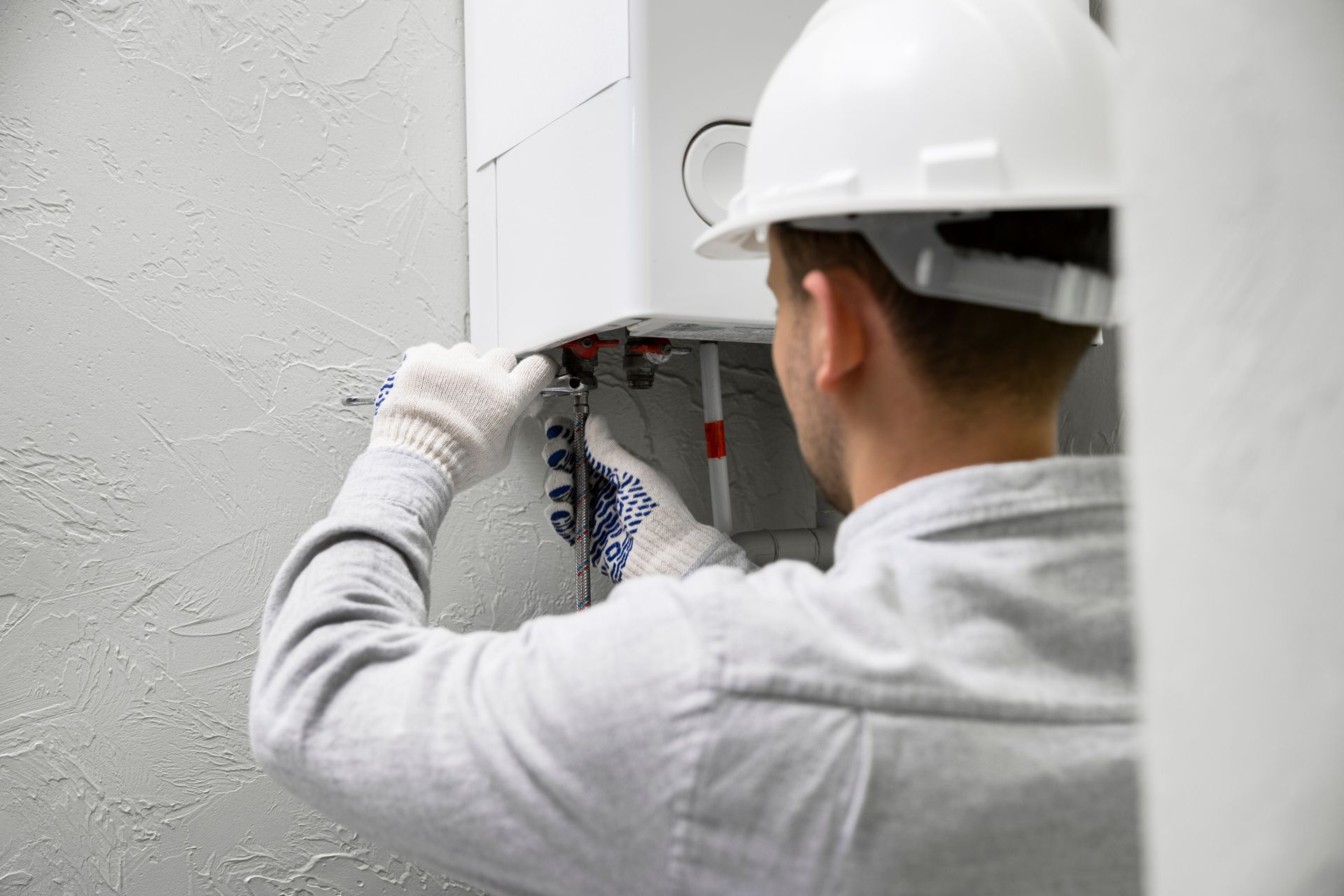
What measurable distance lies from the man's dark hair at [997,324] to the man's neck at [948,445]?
14 mm

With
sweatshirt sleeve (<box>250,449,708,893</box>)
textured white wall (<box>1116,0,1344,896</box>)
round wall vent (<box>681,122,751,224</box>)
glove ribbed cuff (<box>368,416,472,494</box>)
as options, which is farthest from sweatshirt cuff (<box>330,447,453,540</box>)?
textured white wall (<box>1116,0,1344,896</box>)

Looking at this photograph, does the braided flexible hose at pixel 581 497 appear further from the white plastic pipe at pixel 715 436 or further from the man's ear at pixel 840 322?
the man's ear at pixel 840 322

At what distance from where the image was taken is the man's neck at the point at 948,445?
529 mm

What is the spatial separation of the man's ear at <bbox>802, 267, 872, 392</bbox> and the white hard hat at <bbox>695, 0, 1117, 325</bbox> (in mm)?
27

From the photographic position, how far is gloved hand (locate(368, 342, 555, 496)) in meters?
0.79

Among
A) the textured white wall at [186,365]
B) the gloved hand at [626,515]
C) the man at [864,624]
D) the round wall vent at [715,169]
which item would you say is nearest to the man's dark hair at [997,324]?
the man at [864,624]

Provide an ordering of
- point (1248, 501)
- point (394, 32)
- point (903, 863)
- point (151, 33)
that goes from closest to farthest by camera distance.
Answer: point (1248, 501), point (903, 863), point (151, 33), point (394, 32)

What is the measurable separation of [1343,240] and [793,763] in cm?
30

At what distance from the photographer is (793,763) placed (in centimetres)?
43

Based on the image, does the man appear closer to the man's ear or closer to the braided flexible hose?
the man's ear

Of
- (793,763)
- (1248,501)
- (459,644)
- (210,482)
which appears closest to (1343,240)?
(1248,501)

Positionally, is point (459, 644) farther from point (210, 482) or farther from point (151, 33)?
point (151, 33)

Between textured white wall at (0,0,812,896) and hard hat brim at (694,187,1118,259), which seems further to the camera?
textured white wall at (0,0,812,896)

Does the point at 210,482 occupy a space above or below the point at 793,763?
above
